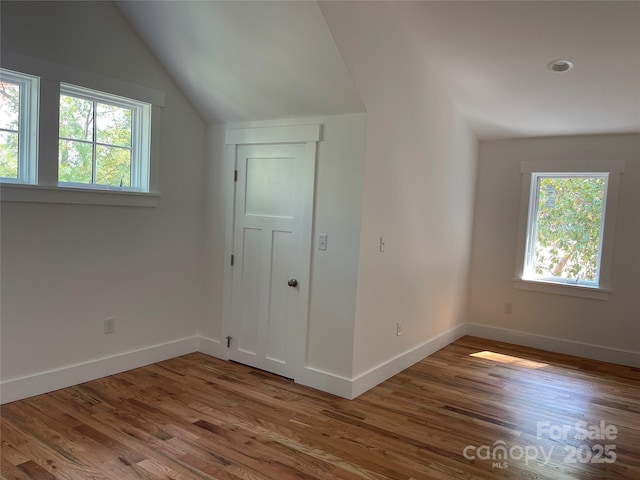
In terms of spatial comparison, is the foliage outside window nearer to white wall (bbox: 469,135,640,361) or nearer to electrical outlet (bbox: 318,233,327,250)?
white wall (bbox: 469,135,640,361)

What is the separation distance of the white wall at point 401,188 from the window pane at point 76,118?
74.6 inches

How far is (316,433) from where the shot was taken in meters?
2.82

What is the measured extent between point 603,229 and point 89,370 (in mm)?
4732

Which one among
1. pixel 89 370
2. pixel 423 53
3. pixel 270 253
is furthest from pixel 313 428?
pixel 423 53

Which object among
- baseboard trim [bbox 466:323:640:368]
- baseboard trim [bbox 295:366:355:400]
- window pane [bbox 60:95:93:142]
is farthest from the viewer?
baseboard trim [bbox 466:323:640:368]

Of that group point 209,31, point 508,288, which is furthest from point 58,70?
point 508,288

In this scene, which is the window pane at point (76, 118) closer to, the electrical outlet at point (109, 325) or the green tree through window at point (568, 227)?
the electrical outlet at point (109, 325)

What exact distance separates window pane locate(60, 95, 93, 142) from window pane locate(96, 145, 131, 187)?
147 millimetres

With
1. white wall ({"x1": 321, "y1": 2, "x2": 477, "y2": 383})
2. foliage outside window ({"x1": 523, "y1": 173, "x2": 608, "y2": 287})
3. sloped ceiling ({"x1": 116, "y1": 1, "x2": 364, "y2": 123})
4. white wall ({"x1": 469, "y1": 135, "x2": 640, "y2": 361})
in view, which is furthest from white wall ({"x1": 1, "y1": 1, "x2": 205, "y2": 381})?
foliage outside window ({"x1": 523, "y1": 173, "x2": 608, "y2": 287})

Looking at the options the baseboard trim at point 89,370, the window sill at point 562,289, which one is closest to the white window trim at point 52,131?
the baseboard trim at point 89,370

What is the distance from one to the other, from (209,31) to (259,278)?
74.2 inches

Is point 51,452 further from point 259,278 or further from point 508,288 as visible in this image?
point 508,288

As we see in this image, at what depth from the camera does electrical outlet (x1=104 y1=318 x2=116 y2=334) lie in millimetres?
3510

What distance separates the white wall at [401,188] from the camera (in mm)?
3191
